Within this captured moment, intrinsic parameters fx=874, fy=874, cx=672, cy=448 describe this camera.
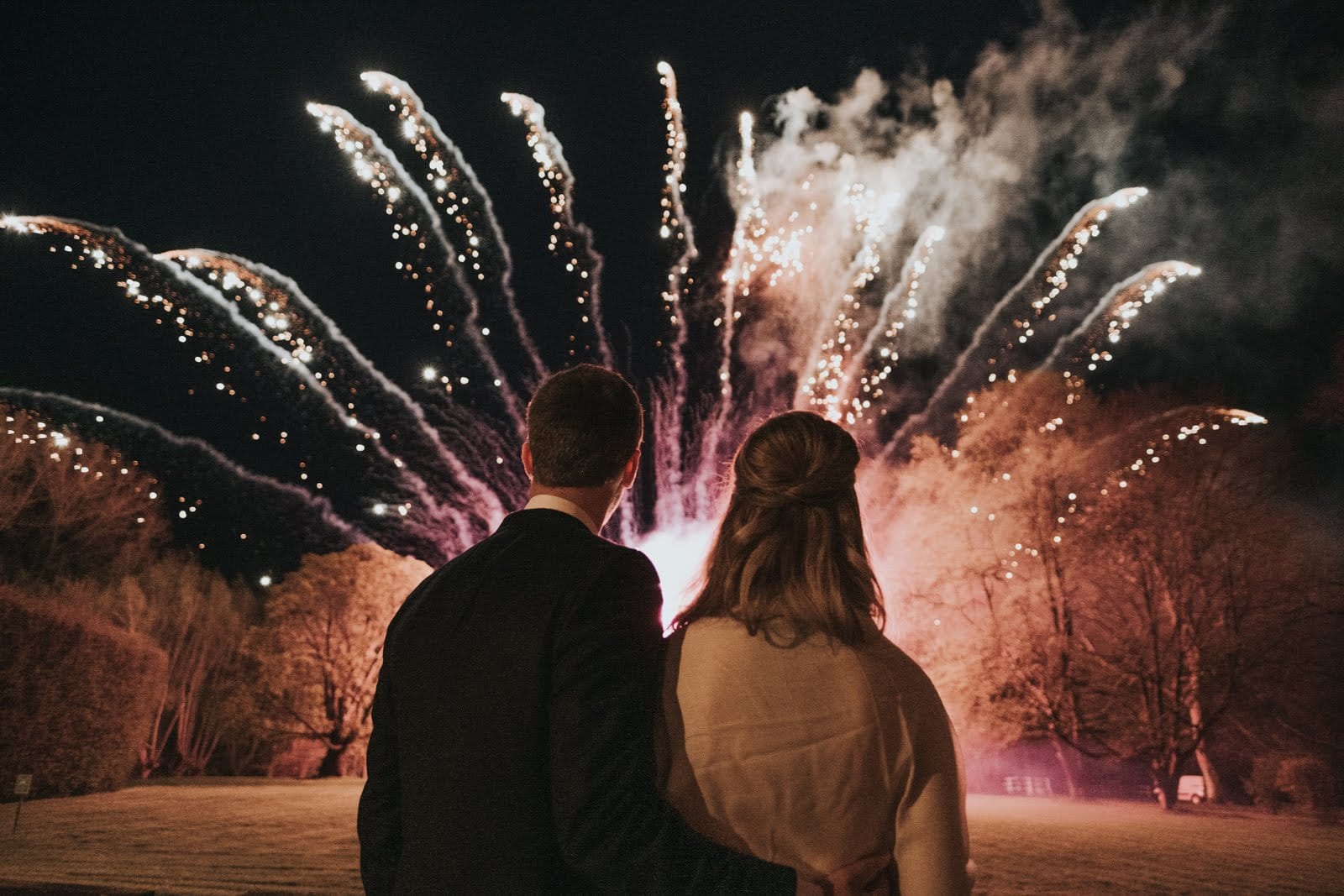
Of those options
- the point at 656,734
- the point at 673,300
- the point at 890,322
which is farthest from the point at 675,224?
the point at 656,734

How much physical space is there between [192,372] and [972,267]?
2765 cm

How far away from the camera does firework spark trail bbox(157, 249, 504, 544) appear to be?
16953 millimetres

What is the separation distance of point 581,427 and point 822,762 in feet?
3.23

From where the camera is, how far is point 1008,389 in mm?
23250

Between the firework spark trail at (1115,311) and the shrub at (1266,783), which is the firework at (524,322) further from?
the shrub at (1266,783)

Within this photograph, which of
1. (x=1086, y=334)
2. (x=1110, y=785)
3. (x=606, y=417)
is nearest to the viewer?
(x=606, y=417)

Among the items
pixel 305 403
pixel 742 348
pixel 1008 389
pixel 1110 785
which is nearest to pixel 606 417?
pixel 742 348

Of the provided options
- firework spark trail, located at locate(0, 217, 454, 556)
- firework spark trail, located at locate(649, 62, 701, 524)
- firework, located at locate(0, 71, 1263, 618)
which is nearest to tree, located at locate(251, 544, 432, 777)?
firework, located at locate(0, 71, 1263, 618)

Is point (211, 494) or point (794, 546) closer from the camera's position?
point (794, 546)

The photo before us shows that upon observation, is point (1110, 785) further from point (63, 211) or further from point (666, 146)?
point (63, 211)

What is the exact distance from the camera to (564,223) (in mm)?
17484

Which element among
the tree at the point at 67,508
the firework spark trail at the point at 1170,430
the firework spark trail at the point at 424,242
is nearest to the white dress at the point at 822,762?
the firework spark trail at the point at 424,242

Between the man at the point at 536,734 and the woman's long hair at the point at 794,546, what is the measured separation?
234 millimetres

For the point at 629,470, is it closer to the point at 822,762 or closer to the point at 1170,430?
the point at 822,762
